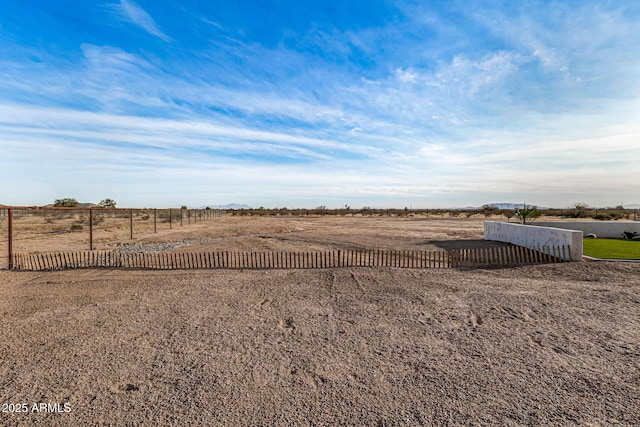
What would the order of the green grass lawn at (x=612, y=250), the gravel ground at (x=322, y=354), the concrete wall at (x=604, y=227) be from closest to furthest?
the gravel ground at (x=322, y=354)
the green grass lawn at (x=612, y=250)
the concrete wall at (x=604, y=227)

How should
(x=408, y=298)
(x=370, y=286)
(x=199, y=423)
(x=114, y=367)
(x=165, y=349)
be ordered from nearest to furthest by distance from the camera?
(x=199, y=423) → (x=114, y=367) → (x=165, y=349) → (x=408, y=298) → (x=370, y=286)

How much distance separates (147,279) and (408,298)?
749 centimetres

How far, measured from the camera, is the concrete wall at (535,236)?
41.5 ft

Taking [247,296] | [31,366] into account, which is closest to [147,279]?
[247,296]

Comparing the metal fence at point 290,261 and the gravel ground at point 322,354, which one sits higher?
the metal fence at point 290,261

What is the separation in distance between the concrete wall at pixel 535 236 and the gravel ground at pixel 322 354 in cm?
340

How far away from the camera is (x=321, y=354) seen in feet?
16.8

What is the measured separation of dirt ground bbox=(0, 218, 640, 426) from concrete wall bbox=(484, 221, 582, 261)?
3410 millimetres

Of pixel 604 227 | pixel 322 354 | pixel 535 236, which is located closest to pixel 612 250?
pixel 535 236

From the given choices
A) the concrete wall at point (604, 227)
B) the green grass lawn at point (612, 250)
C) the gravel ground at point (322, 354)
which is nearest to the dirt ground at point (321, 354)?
the gravel ground at point (322, 354)

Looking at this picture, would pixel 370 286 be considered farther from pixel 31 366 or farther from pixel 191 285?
pixel 31 366

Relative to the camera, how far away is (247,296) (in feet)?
27.5

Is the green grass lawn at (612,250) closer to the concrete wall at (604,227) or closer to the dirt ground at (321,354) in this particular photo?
the concrete wall at (604,227)

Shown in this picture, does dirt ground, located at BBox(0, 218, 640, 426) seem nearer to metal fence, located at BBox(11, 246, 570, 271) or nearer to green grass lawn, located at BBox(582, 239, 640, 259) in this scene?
metal fence, located at BBox(11, 246, 570, 271)
